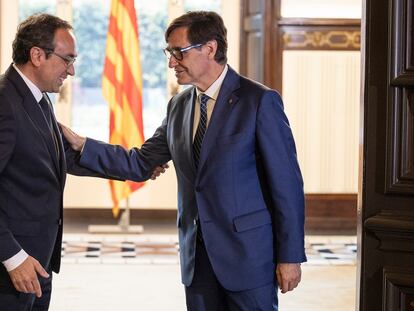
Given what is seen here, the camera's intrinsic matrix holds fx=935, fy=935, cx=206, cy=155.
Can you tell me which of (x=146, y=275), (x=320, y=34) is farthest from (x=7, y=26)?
(x=146, y=275)

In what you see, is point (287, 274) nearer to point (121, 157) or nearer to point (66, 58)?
point (121, 157)

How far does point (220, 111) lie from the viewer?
9.59 ft

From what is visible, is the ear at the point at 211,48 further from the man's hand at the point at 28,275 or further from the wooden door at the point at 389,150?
the man's hand at the point at 28,275

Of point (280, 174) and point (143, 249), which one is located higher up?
point (280, 174)

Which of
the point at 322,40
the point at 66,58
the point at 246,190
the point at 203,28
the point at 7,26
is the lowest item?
the point at 246,190

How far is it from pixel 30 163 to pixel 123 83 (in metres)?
5.18

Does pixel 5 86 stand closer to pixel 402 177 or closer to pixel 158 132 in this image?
pixel 158 132

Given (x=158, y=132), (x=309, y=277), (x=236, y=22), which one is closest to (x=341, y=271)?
(x=309, y=277)

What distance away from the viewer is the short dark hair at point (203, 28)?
2902 mm

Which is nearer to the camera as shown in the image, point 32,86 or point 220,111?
point 32,86

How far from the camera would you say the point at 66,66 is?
2.85 metres

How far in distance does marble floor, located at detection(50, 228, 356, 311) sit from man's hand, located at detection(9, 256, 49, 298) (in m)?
2.73

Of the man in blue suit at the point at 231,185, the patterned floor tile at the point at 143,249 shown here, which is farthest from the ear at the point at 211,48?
the patterned floor tile at the point at 143,249

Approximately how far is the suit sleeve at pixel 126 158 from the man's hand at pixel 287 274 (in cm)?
67
